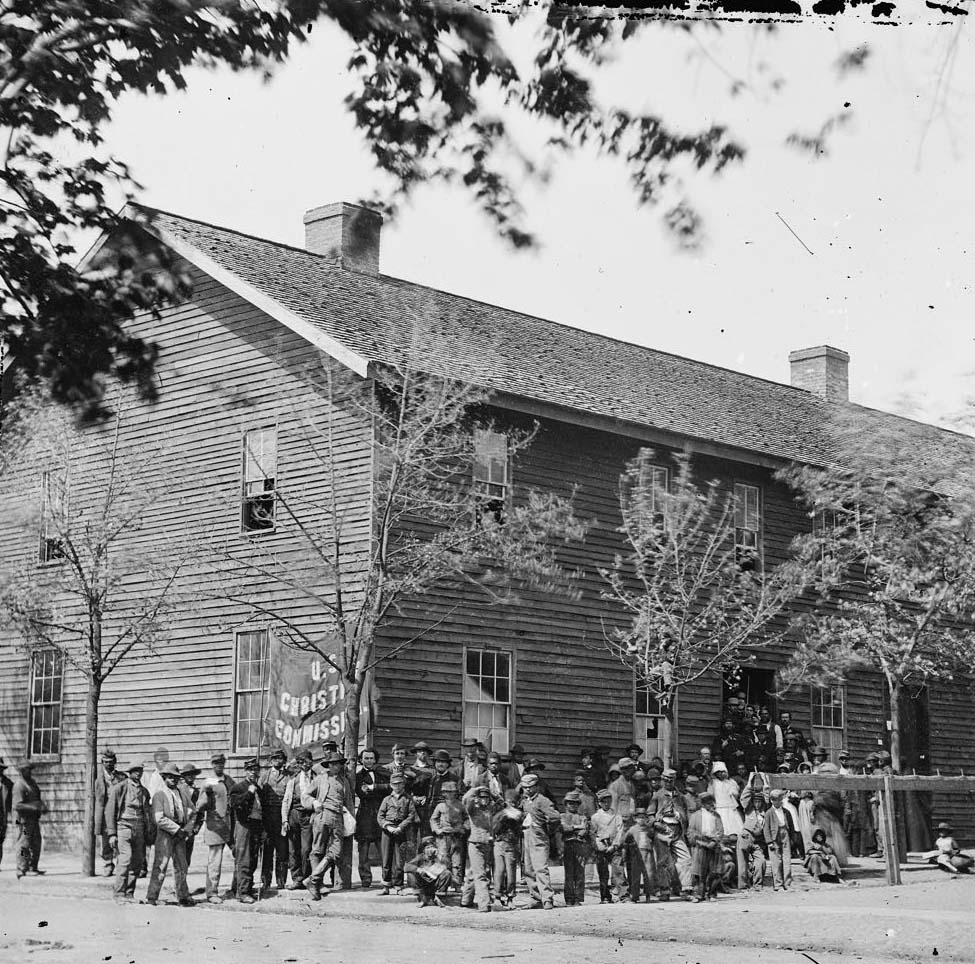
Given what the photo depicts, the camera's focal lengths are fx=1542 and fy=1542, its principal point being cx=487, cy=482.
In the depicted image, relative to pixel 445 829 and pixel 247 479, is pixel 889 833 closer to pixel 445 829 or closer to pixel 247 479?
pixel 445 829

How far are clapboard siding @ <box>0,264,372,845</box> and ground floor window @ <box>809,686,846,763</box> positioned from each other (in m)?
10.2

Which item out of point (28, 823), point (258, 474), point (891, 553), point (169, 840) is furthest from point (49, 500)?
point (891, 553)

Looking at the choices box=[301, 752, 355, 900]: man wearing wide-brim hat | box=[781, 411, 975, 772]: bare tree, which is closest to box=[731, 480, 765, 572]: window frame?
box=[781, 411, 975, 772]: bare tree

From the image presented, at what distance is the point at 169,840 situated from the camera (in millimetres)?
16625

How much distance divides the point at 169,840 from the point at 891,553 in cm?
1357

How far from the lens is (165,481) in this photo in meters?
22.3

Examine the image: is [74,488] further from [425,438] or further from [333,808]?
[333,808]

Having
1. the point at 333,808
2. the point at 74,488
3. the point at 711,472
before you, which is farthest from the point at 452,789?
the point at 711,472

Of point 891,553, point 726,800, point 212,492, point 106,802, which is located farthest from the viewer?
point 891,553

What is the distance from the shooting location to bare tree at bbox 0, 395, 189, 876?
2008 cm

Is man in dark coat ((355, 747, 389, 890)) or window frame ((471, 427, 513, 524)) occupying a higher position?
window frame ((471, 427, 513, 524))

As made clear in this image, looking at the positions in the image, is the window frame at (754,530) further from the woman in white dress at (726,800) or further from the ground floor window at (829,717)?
the woman in white dress at (726,800)

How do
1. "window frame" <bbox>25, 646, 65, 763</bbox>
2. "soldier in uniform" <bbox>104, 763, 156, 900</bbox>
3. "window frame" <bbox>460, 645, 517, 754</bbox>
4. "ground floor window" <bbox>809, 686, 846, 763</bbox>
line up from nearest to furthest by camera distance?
"soldier in uniform" <bbox>104, 763, 156, 900</bbox>, "window frame" <bbox>460, 645, 517, 754</bbox>, "window frame" <bbox>25, 646, 65, 763</bbox>, "ground floor window" <bbox>809, 686, 846, 763</bbox>

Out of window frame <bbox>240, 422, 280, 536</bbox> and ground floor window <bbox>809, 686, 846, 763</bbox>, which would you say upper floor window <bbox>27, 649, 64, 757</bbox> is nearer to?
window frame <bbox>240, 422, 280, 536</bbox>
